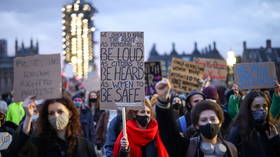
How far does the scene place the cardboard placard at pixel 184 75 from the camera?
31.9ft

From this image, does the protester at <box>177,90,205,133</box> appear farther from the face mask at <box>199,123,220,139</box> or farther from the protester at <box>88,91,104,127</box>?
the protester at <box>88,91,104,127</box>

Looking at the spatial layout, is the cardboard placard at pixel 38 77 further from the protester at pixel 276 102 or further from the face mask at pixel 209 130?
the protester at pixel 276 102

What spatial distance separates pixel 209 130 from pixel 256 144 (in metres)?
0.73

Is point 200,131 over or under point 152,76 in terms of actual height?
under

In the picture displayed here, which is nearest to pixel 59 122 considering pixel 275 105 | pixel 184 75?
pixel 275 105

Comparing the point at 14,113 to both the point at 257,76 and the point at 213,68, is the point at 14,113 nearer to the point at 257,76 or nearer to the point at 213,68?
the point at 257,76

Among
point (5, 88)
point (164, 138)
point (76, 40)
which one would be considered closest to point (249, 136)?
point (164, 138)

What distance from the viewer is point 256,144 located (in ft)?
14.9

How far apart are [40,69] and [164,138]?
5.09 feet

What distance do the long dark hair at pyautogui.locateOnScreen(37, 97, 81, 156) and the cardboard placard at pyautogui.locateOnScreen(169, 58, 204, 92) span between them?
544cm

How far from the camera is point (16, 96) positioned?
4.59m

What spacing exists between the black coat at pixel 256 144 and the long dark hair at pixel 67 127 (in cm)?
168

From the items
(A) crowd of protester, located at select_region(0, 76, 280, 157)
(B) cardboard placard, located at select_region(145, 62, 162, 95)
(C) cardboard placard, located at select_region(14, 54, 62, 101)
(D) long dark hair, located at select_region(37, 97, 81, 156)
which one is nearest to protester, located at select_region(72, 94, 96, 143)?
(B) cardboard placard, located at select_region(145, 62, 162, 95)

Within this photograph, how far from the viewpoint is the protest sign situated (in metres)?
5.24
